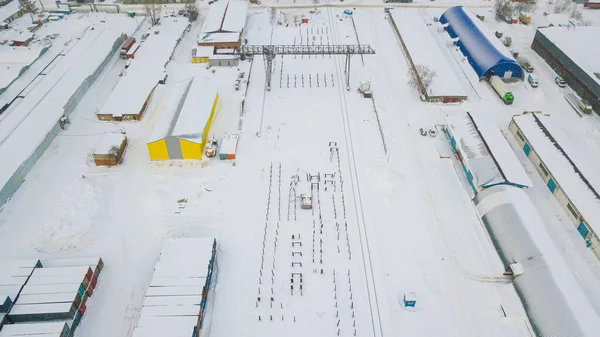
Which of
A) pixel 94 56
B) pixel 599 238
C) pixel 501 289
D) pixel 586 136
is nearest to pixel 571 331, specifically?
pixel 501 289

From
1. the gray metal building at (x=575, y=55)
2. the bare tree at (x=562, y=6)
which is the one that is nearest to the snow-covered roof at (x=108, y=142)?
the gray metal building at (x=575, y=55)

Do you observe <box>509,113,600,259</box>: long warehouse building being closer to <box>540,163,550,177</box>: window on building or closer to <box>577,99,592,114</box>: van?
<box>540,163,550,177</box>: window on building

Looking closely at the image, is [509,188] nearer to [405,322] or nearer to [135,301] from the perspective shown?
[405,322]

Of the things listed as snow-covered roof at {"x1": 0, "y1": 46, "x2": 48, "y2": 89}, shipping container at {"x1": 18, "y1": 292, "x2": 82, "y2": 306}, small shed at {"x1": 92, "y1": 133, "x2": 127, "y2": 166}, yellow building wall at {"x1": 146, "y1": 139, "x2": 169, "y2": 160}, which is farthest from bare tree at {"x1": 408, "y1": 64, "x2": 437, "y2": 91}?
snow-covered roof at {"x1": 0, "y1": 46, "x2": 48, "y2": 89}

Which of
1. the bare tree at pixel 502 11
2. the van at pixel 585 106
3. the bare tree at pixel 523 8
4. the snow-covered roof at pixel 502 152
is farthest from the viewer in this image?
the bare tree at pixel 523 8

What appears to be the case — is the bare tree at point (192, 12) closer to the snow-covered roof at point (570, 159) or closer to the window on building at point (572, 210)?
the snow-covered roof at point (570, 159)

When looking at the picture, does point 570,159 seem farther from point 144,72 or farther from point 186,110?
point 144,72
